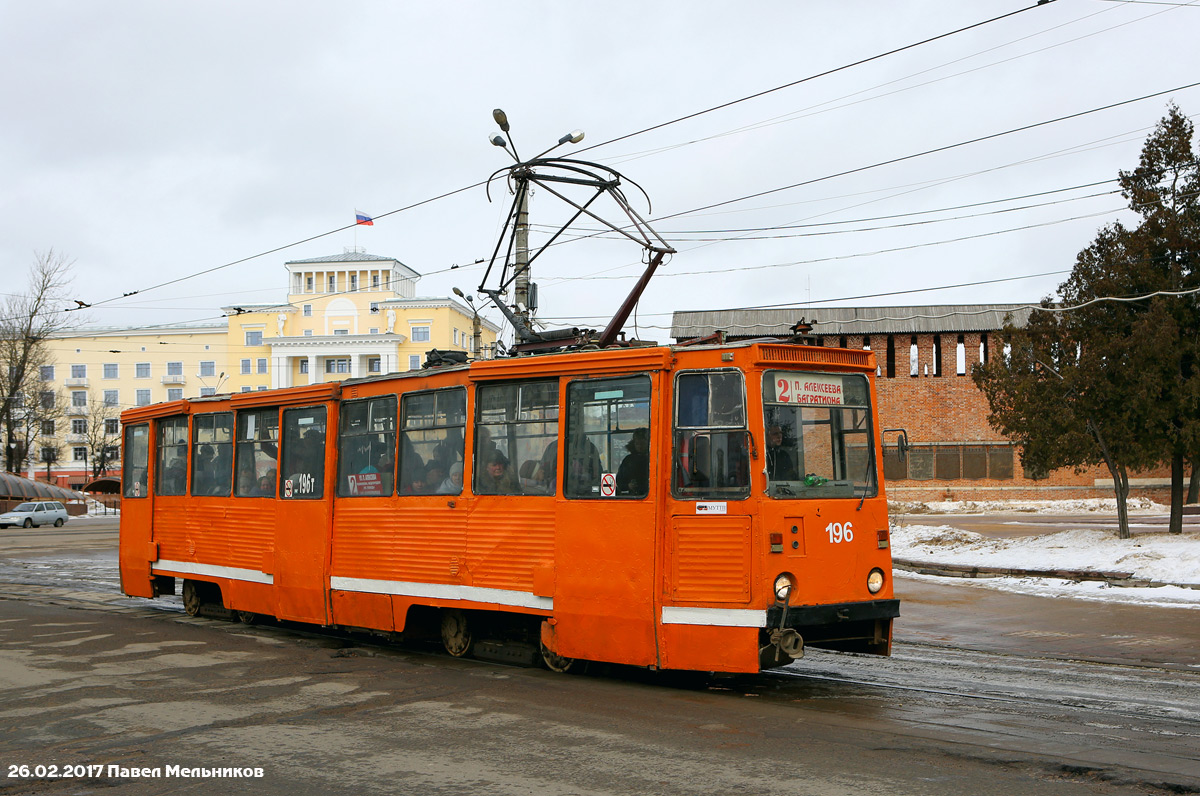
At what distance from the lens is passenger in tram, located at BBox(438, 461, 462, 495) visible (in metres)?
10.6

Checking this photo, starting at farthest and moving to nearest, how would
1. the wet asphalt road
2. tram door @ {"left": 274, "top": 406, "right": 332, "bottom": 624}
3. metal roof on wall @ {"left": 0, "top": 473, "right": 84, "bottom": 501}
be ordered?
metal roof on wall @ {"left": 0, "top": 473, "right": 84, "bottom": 501} → tram door @ {"left": 274, "top": 406, "right": 332, "bottom": 624} → the wet asphalt road

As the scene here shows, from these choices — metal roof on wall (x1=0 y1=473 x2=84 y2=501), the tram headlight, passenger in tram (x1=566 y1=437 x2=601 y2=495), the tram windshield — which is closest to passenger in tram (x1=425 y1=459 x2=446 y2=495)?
passenger in tram (x1=566 y1=437 x2=601 y2=495)

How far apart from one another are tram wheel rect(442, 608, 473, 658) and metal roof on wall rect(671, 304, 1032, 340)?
105ft

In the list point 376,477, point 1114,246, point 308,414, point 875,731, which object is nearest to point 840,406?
point 875,731

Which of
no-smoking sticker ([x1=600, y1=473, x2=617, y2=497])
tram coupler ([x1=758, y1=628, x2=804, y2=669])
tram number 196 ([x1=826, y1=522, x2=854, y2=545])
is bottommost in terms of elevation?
tram coupler ([x1=758, y1=628, x2=804, y2=669])

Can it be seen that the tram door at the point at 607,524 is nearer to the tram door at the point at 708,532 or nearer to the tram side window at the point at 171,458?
the tram door at the point at 708,532

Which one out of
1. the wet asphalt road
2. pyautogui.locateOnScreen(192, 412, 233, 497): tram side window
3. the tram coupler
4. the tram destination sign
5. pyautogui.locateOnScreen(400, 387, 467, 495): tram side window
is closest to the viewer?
the wet asphalt road

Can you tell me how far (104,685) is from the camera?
9.22 metres

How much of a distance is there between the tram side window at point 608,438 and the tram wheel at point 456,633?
232 cm

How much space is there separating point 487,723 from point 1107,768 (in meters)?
4.09

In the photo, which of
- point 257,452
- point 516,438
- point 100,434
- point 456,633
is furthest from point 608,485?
point 100,434

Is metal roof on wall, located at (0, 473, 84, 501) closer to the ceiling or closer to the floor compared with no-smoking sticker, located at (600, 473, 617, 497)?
closer to the floor

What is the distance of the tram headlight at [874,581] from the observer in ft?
29.1

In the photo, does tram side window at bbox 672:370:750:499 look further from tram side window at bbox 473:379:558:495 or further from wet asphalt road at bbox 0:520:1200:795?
wet asphalt road at bbox 0:520:1200:795
